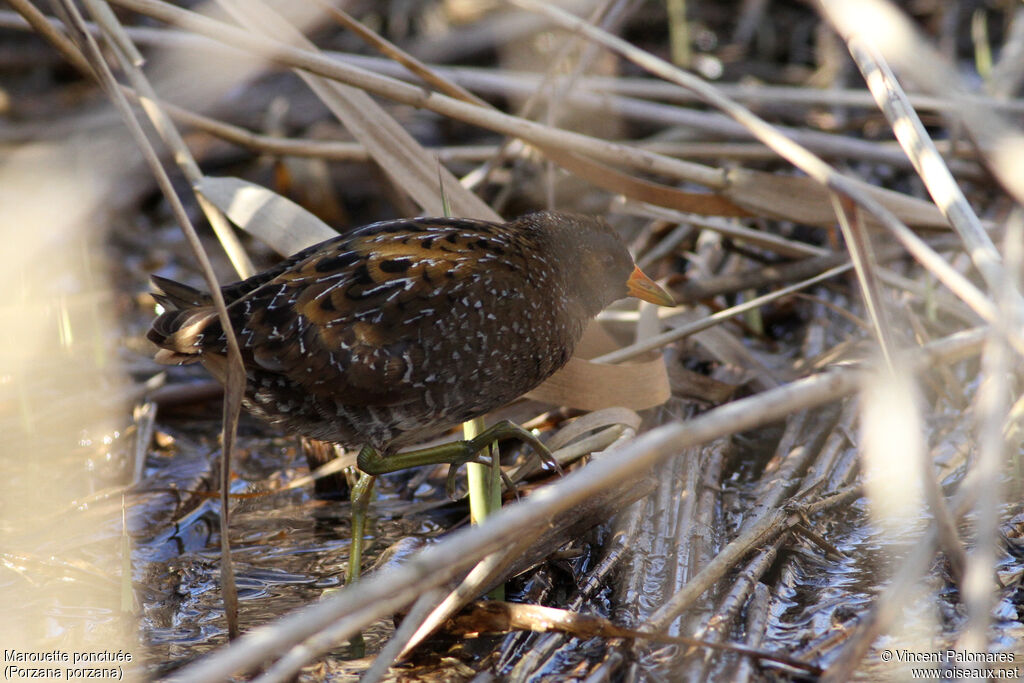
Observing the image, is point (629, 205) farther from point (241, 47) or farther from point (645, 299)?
point (241, 47)

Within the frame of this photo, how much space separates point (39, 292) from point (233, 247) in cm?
215

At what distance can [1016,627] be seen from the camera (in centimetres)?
238

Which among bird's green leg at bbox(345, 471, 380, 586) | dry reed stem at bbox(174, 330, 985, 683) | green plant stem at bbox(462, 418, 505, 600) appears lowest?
bird's green leg at bbox(345, 471, 380, 586)

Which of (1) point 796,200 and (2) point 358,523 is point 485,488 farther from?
(1) point 796,200

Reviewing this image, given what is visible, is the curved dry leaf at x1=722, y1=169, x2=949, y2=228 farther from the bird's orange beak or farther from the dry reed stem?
the dry reed stem

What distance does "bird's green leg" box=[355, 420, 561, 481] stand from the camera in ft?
9.04

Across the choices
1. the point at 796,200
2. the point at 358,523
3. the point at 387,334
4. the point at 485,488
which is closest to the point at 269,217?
the point at 387,334

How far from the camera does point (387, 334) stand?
2.65 metres

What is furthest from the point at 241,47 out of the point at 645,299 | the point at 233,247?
the point at 645,299

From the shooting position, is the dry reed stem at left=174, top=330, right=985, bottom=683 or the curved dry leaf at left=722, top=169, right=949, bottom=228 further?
the curved dry leaf at left=722, top=169, right=949, bottom=228

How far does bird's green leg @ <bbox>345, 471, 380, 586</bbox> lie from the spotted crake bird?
10 cm

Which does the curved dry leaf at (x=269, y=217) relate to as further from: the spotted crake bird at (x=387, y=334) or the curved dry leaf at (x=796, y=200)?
the curved dry leaf at (x=796, y=200)

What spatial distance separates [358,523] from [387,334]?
1.90ft

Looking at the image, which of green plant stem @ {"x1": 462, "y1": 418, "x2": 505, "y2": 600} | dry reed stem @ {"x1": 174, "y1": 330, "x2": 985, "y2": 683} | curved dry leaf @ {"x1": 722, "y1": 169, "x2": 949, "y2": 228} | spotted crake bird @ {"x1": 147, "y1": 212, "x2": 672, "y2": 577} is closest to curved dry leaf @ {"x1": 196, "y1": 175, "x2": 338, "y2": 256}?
spotted crake bird @ {"x1": 147, "y1": 212, "x2": 672, "y2": 577}
